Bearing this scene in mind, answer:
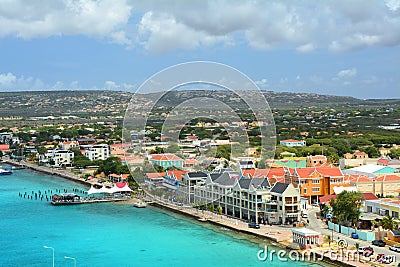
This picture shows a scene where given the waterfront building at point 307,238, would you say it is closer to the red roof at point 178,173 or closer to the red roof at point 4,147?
the red roof at point 178,173

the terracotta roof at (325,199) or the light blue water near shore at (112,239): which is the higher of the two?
the terracotta roof at (325,199)

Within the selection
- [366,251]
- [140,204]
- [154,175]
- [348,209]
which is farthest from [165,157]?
[366,251]

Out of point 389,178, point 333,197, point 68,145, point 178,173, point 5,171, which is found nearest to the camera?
point 333,197

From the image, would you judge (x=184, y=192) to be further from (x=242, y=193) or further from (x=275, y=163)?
(x=275, y=163)

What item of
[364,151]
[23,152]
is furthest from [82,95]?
[364,151]

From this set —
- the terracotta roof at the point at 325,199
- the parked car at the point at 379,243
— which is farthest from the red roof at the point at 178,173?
the parked car at the point at 379,243

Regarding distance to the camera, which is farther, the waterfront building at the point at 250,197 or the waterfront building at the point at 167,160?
the waterfront building at the point at 167,160

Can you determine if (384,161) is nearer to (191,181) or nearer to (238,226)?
(191,181)

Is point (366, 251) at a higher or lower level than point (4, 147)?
lower
